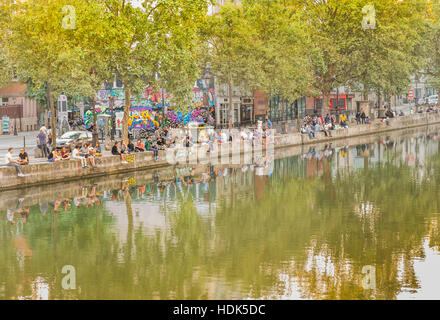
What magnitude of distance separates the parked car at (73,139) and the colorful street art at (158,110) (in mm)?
4802

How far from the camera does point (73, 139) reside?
176 ft

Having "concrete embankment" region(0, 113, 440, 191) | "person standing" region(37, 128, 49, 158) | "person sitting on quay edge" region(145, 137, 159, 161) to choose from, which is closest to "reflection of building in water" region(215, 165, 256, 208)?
"person sitting on quay edge" region(145, 137, 159, 161)

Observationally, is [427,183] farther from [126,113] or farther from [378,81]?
[378,81]

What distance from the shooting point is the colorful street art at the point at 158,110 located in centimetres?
5875

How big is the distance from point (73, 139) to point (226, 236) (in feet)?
99.8

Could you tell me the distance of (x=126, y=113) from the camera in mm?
45969

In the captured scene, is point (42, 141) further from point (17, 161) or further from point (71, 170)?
point (17, 161)

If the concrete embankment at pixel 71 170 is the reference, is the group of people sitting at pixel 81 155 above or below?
above

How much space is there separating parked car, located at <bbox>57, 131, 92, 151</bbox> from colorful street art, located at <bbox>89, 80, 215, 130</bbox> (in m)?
4.80

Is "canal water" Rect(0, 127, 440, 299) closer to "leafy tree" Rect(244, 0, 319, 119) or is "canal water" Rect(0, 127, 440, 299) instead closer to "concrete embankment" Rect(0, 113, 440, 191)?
"concrete embankment" Rect(0, 113, 440, 191)

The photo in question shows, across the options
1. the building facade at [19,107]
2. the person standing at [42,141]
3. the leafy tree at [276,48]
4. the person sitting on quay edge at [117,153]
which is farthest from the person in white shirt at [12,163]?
the building facade at [19,107]

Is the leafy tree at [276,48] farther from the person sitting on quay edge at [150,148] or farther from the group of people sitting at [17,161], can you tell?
the group of people sitting at [17,161]

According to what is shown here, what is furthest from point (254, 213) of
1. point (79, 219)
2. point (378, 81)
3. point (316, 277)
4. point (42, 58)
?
point (378, 81)
